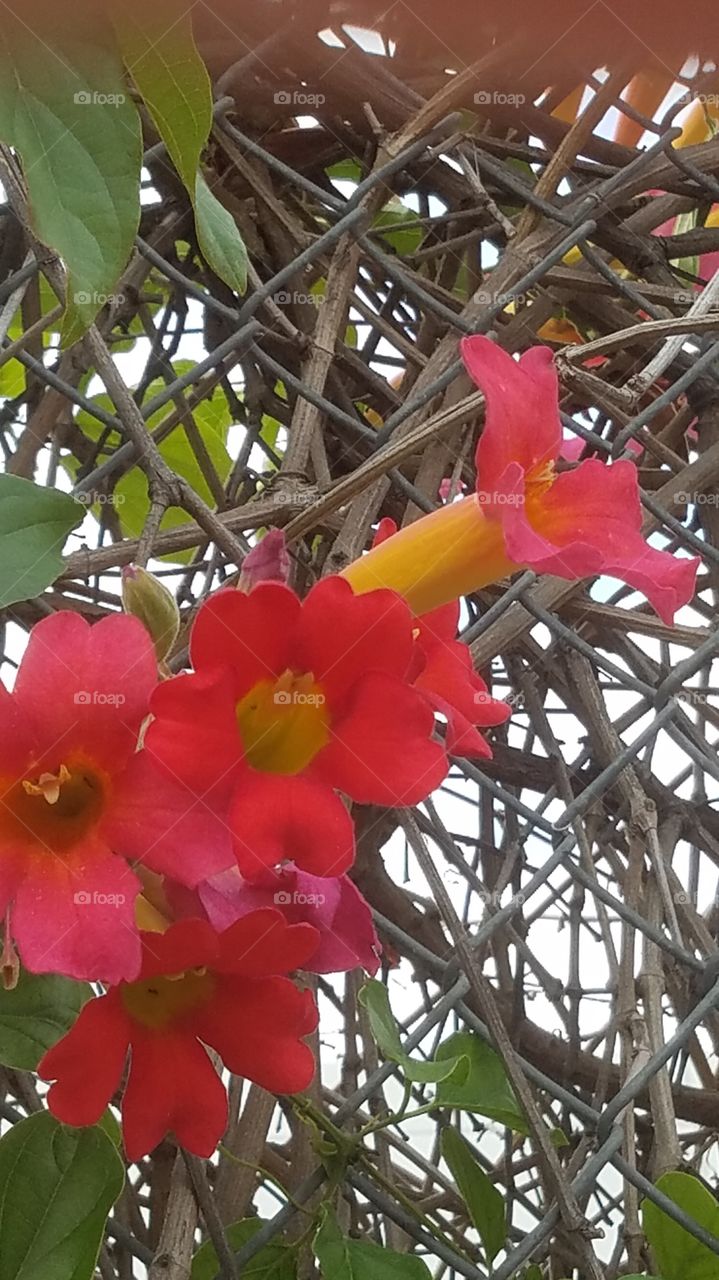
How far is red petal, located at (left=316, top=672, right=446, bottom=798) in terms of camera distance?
34 cm

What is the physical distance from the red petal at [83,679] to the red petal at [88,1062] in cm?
9

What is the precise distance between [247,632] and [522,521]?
0.10 meters

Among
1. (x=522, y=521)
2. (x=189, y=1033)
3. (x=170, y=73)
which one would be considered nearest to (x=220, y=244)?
(x=170, y=73)

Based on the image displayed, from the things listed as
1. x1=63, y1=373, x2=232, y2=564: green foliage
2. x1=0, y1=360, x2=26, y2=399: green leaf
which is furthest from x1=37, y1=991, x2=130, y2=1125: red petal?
x1=0, y1=360, x2=26, y2=399: green leaf

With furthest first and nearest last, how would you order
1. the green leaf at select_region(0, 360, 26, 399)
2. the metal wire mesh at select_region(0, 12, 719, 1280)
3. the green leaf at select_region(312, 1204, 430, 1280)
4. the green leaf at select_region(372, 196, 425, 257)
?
1. the green leaf at select_region(0, 360, 26, 399)
2. the green leaf at select_region(372, 196, 425, 257)
3. the metal wire mesh at select_region(0, 12, 719, 1280)
4. the green leaf at select_region(312, 1204, 430, 1280)

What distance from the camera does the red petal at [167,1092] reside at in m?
0.38

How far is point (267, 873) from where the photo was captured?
0.34 metres

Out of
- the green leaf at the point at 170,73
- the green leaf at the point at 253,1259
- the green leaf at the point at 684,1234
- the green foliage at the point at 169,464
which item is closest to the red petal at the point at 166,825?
the green leaf at the point at 170,73

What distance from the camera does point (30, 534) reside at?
0.43 meters

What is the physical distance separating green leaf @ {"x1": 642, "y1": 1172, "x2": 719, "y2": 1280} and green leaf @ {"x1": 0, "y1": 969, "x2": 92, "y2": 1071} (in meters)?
0.38

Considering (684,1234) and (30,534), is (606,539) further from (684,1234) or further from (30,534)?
(684,1234)

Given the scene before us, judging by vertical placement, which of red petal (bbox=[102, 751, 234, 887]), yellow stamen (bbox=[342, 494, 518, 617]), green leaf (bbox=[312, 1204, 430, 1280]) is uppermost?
yellow stamen (bbox=[342, 494, 518, 617])

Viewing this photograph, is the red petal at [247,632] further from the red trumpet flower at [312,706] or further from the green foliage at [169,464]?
the green foliage at [169,464]

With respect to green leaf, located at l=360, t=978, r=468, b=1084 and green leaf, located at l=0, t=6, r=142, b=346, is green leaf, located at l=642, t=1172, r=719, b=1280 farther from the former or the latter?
green leaf, located at l=0, t=6, r=142, b=346
